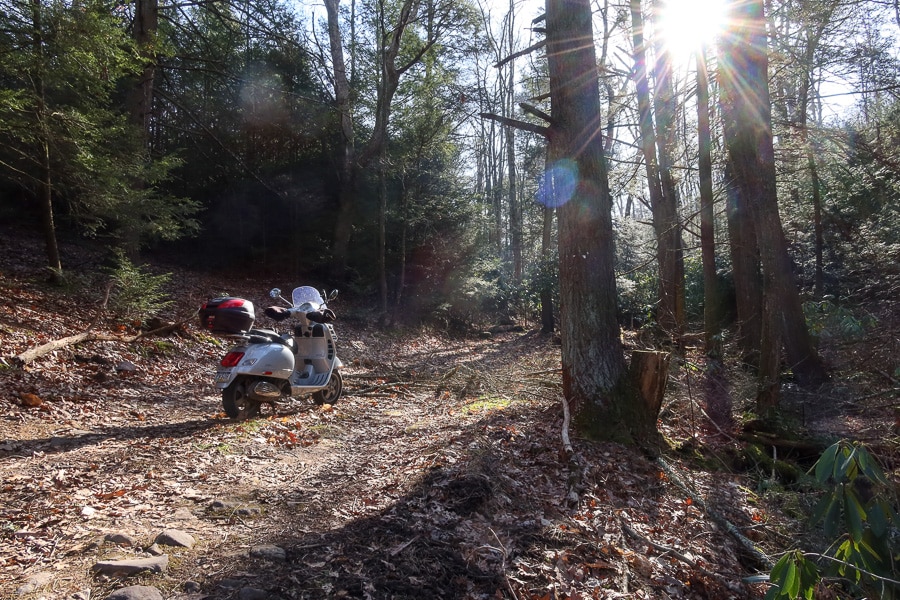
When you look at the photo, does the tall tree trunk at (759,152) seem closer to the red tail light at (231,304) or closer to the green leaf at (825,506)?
the green leaf at (825,506)

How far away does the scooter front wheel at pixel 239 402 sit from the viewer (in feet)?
21.4

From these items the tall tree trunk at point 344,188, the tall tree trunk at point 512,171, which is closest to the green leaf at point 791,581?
the tall tree trunk at point 344,188

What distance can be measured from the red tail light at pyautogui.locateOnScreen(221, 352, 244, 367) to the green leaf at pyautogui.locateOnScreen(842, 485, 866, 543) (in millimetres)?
5898

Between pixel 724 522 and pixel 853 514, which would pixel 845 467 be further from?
pixel 724 522

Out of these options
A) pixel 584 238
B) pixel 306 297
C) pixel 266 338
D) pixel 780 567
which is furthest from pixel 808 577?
pixel 306 297

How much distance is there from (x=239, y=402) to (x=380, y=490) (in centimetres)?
311

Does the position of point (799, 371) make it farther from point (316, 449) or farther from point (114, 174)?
point (114, 174)

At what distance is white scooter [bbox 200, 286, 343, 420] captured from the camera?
251 inches

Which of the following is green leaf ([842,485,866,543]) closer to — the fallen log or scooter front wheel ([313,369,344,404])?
scooter front wheel ([313,369,344,404])

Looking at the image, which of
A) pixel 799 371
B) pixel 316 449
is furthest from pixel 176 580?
pixel 799 371

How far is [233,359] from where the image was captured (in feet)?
21.2

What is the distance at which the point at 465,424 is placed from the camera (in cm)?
668

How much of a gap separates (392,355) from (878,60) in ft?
38.5

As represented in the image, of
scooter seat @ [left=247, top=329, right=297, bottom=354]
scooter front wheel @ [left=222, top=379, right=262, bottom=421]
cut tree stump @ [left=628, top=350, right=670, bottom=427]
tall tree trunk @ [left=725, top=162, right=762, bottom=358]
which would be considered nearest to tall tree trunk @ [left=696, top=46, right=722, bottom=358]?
tall tree trunk @ [left=725, top=162, right=762, bottom=358]
